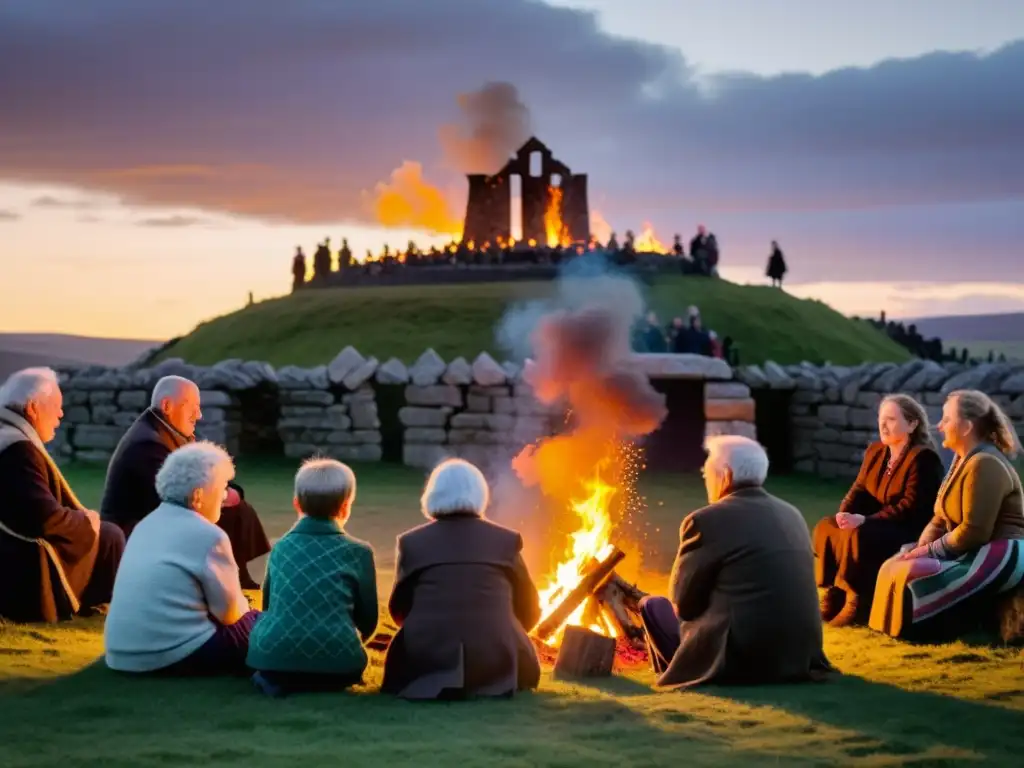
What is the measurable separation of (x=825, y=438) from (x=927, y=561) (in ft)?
35.4

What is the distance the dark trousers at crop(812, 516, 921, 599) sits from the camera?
8109mm

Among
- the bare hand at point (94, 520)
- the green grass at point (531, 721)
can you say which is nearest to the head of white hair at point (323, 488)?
the green grass at point (531, 721)

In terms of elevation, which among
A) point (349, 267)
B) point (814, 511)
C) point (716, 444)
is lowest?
point (814, 511)

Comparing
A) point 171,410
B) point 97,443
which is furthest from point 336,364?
point 171,410

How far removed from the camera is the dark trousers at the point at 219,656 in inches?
241

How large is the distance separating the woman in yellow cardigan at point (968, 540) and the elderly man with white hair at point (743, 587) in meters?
1.46

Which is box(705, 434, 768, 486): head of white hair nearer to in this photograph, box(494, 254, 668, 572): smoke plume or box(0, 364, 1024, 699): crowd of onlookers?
box(0, 364, 1024, 699): crowd of onlookers

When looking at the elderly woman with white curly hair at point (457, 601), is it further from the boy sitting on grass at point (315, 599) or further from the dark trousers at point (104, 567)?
the dark trousers at point (104, 567)

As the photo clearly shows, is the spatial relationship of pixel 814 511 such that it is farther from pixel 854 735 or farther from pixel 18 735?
pixel 18 735

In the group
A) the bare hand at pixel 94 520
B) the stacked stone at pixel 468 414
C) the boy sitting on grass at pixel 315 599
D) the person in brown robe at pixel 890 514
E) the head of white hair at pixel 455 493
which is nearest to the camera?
the boy sitting on grass at pixel 315 599

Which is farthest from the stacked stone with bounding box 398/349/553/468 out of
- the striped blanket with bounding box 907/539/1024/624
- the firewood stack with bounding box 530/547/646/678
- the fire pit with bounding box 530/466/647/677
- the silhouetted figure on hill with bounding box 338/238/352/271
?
the silhouetted figure on hill with bounding box 338/238/352/271

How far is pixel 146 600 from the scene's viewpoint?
6.05 m

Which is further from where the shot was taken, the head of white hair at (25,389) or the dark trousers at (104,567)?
the dark trousers at (104,567)

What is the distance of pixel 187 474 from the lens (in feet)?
20.0
